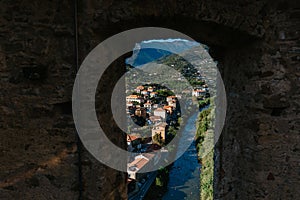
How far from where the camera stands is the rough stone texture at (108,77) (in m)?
2.00

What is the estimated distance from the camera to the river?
15.8 meters

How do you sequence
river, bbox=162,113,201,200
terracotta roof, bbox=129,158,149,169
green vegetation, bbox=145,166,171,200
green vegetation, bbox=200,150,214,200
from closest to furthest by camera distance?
green vegetation, bbox=200,150,214,200, terracotta roof, bbox=129,158,149,169, green vegetation, bbox=145,166,171,200, river, bbox=162,113,201,200

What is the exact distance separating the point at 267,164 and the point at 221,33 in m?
1.07

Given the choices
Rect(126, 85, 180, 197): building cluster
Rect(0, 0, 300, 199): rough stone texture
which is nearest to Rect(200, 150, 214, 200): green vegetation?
Rect(0, 0, 300, 199): rough stone texture

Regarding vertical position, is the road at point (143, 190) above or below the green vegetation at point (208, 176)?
below

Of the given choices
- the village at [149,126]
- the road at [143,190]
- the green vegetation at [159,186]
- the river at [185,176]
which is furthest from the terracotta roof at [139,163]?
the river at [185,176]

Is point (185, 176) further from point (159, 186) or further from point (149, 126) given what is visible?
point (149, 126)

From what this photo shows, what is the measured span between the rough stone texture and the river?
1361cm

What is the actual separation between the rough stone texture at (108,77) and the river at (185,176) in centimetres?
1361

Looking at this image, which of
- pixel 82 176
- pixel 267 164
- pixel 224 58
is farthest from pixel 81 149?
pixel 224 58

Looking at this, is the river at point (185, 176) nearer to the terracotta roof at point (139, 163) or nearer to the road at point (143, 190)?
the road at point (143, 190)

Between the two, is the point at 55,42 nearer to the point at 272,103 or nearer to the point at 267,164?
the point at 272,103

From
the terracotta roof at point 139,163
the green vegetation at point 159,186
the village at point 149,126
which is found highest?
the village at point 149,126

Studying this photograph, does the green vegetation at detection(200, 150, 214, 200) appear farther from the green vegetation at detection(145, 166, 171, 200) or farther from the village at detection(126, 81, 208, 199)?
the green vegetation at detection(145, 166, 171, 200)
